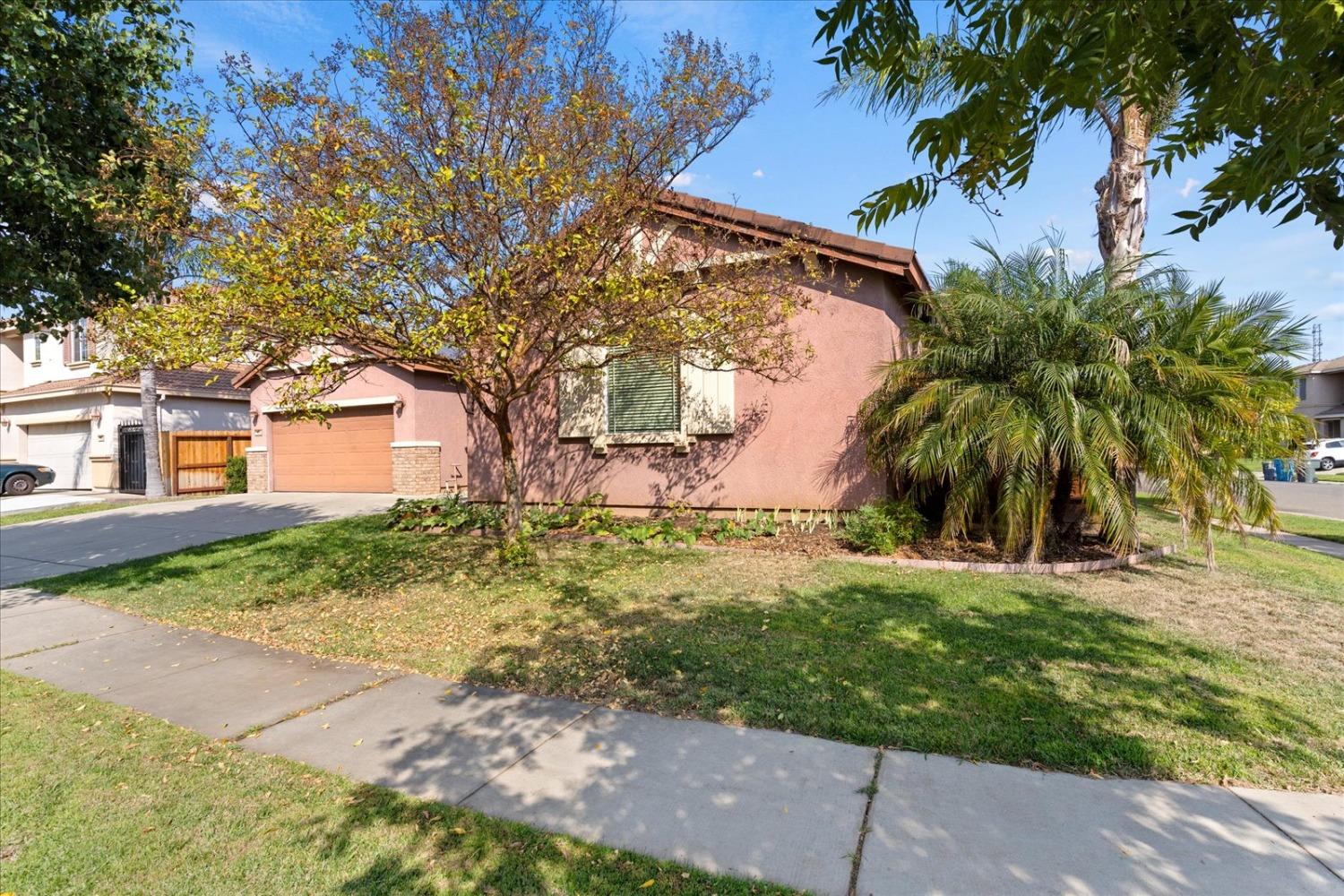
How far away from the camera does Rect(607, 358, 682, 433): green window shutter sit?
10.5 meters

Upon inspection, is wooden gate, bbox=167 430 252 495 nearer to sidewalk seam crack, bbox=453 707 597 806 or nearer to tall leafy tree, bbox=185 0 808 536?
tall leafy tree, bbox=185 0 808 536

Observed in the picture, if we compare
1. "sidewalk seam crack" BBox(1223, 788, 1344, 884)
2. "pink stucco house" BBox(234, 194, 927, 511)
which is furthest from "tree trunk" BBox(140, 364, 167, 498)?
"sidewalk seam crack" BBox(1223, 788, 1344, 884)

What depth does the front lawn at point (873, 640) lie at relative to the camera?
384 centimetres

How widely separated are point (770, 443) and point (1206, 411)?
5.04 meters

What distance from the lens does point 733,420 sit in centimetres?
1008

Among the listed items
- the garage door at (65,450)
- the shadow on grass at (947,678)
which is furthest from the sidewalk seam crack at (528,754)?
the garage door at (65,450)

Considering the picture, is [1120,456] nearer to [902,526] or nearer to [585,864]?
[902,526]

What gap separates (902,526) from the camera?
8391 millimetres

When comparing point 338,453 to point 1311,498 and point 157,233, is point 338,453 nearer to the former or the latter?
point 157,233

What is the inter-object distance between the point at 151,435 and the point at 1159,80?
2295 centimetres

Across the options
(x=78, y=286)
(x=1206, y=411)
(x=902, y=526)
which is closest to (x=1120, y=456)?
(x=1206, y=411)

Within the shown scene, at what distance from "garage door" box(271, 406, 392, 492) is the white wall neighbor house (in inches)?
152

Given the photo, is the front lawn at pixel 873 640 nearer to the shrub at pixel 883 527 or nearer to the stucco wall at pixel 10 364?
the shrub at pixel 883 527

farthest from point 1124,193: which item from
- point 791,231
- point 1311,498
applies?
point 1311,498
